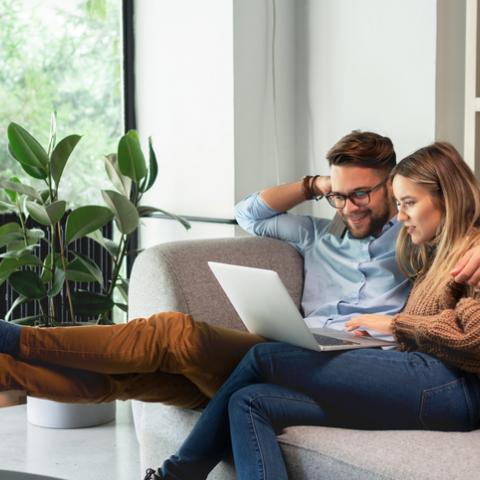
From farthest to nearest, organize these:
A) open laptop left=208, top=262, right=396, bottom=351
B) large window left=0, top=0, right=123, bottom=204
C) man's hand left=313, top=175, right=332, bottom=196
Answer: large window left=0, top=0, right=123, bottom=204 → man's hand left=313, top=175, right=332, bottom=196 → open laptop left=208, top=262, right=396, bottom=351

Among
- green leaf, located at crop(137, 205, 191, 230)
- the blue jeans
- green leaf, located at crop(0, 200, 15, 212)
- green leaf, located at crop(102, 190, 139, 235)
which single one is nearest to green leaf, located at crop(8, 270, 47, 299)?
green leaf, located at crop(0, 200, 15, 212)

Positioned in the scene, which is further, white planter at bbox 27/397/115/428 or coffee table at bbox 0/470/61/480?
white planter at bbox 27/397/115/428

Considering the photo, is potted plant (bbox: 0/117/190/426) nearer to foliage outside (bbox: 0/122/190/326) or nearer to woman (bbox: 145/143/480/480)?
foliage outside (bbox: 0/122/190/326)

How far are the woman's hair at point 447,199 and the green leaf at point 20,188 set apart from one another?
1.26m

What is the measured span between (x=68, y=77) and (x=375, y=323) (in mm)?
1947

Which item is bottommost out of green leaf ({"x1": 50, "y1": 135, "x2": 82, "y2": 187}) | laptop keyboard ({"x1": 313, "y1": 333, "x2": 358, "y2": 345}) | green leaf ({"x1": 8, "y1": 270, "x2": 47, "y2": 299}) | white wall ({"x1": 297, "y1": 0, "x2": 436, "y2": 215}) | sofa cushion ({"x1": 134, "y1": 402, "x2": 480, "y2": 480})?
sofa cushion ({"x1": 134, "y1": 402, "x2": 480, "y2": 480})

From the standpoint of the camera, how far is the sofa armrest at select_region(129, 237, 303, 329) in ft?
8.44

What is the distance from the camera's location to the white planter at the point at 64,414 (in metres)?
3.27

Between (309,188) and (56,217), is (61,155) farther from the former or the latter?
(309,188)

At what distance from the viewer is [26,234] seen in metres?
3.15

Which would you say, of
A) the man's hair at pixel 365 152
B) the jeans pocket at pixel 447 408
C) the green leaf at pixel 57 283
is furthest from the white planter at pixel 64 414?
the jeans pocket at pixel 447 408

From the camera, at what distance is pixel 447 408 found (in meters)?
2.03

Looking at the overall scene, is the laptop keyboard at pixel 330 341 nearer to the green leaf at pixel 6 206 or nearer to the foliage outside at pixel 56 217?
the foliage outside at pixel 56 217

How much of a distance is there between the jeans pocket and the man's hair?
79cm
